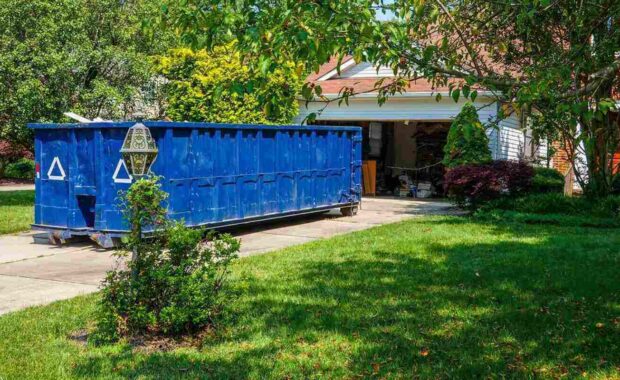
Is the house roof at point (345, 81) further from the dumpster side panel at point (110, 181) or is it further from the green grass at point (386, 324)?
the green grass at point (386, 324)

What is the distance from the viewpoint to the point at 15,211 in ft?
52.3

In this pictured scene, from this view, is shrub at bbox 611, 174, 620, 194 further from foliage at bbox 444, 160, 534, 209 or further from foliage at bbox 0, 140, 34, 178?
foliage at bbox 0, 140, 34, 178

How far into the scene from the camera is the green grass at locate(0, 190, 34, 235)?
44.3ft

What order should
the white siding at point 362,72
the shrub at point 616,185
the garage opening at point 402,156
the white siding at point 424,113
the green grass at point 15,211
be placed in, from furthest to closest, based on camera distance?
the garage opening at point 402,156 → the white siding at point 362,72 → the white siding at point 424,113 → the shrub at point 616,185 → the green grass at point 15,211

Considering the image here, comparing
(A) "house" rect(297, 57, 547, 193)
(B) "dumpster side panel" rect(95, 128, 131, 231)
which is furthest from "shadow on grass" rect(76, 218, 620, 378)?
(A) "house" rect(297, 57, 547, 193)

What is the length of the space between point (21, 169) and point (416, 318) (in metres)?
25.2

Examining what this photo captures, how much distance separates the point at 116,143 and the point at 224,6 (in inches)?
259

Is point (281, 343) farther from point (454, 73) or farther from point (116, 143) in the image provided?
point (116, 143)

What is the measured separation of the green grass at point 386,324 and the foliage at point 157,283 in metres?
0.25

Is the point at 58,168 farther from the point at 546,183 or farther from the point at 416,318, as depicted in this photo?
the point at 546,183

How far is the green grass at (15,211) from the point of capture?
44.3 feet

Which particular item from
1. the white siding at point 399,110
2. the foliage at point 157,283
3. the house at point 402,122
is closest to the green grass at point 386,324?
the foliage at point 157,283

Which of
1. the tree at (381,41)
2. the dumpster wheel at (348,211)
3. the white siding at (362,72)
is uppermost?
the white siding at (362,72)

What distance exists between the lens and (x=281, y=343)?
18.9 ft
